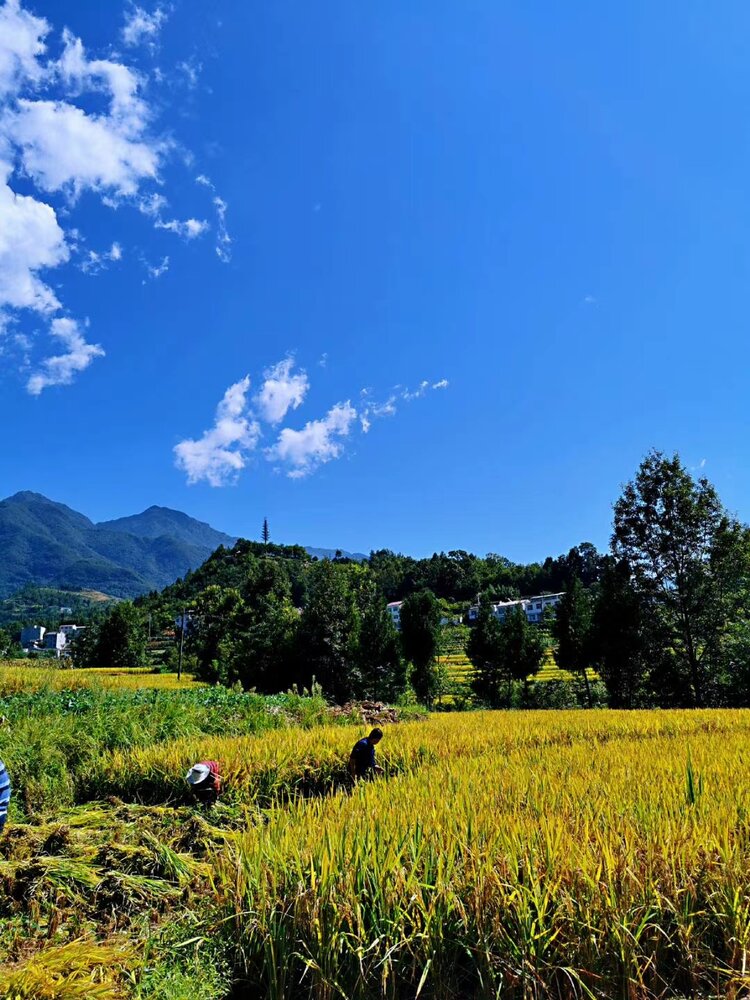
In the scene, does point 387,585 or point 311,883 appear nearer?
point 311,883

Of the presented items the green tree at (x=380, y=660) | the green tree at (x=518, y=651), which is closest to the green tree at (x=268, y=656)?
the green tree at (x=380, y=660)

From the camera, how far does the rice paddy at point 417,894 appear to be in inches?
103

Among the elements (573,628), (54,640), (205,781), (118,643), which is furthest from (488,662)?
(54,640)

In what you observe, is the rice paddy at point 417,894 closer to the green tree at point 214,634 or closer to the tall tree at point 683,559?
the tall tree at point 683,559

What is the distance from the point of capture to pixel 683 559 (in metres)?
26.4

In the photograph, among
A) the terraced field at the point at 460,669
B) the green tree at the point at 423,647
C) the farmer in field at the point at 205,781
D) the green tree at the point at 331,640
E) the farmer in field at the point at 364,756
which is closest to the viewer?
the farmer in field at the point at 205,781

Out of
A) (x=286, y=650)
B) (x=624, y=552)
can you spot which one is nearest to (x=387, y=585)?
(x=286, y=650)

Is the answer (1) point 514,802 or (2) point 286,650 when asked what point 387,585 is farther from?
(1) point 514,802

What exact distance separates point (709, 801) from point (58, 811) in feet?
24.9

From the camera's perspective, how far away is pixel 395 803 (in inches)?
183

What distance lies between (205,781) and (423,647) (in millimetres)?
31516

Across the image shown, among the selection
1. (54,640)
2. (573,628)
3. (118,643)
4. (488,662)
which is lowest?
(54,640)

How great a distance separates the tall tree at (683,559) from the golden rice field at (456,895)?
23.5 meters

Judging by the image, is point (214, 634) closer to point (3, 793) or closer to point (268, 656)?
point (268, 656)
